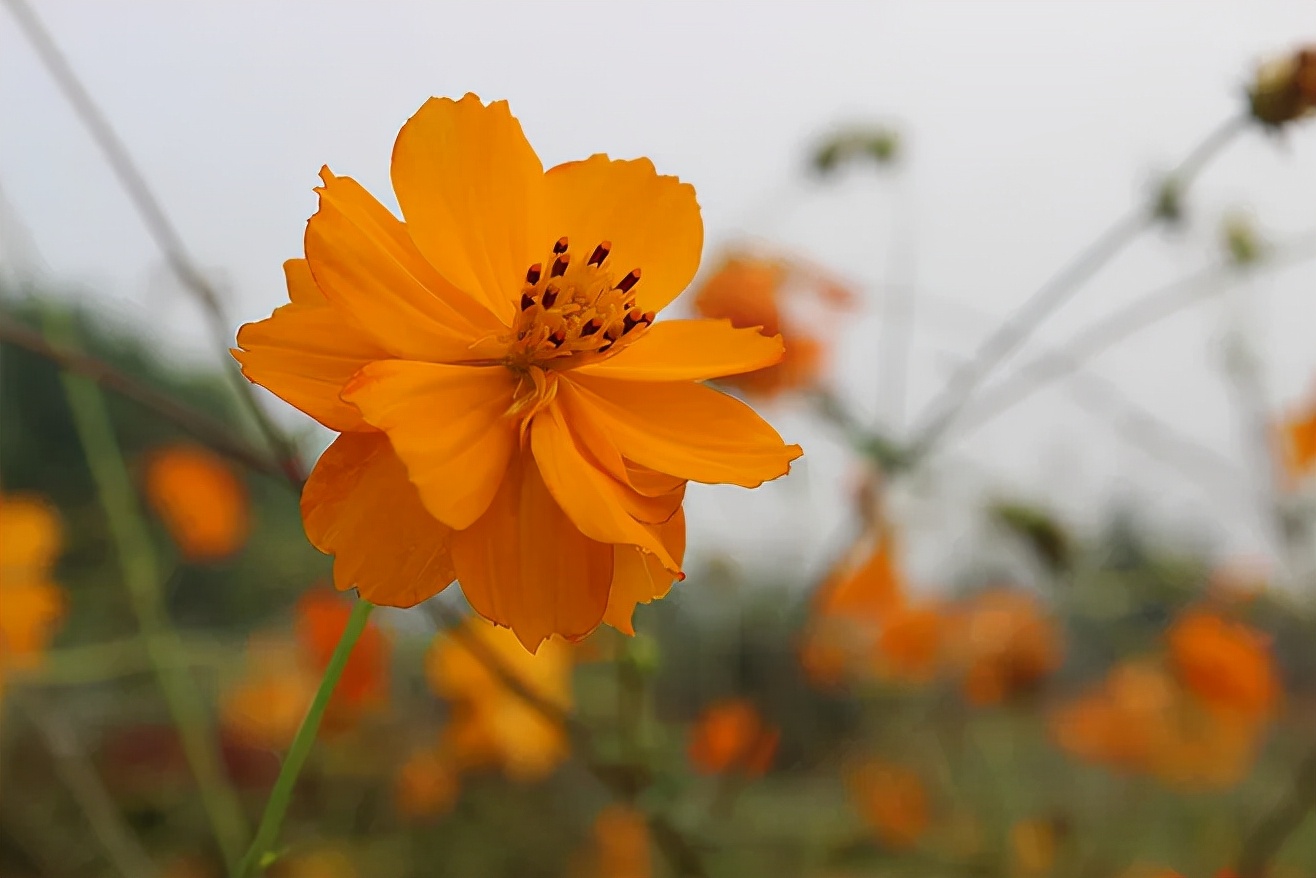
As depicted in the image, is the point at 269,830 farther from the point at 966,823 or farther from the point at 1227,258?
the point at 966,823

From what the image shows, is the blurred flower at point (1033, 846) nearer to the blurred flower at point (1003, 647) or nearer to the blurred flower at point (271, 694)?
the blurred flower at point (1003, 647)

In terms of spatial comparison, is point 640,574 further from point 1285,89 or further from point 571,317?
point 1285,89

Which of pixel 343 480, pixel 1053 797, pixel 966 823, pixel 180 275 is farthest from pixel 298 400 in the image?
pixel 1053 797

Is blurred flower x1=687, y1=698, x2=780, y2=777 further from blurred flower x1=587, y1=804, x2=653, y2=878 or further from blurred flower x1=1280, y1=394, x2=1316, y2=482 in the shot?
blurred flower x1=1280, y1=394, x2=1316, y2=482

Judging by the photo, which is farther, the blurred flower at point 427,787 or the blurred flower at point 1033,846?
the blurred flower at point 427,787

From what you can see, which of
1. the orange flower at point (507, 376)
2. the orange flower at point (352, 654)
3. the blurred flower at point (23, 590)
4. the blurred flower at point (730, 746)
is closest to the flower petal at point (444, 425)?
the orange flower at point (507, 376)

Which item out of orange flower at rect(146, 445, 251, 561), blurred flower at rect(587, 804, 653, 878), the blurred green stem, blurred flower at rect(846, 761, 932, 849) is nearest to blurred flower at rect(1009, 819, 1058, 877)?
blurred flower at rect(846, 761, 932, 849)

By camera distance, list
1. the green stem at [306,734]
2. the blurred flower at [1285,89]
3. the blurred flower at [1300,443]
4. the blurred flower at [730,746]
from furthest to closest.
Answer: the blurred flower at [1300,443] < the blurred flower at [730,746] < the blurred flower at [1285,89] < the green stem at [306,734]
